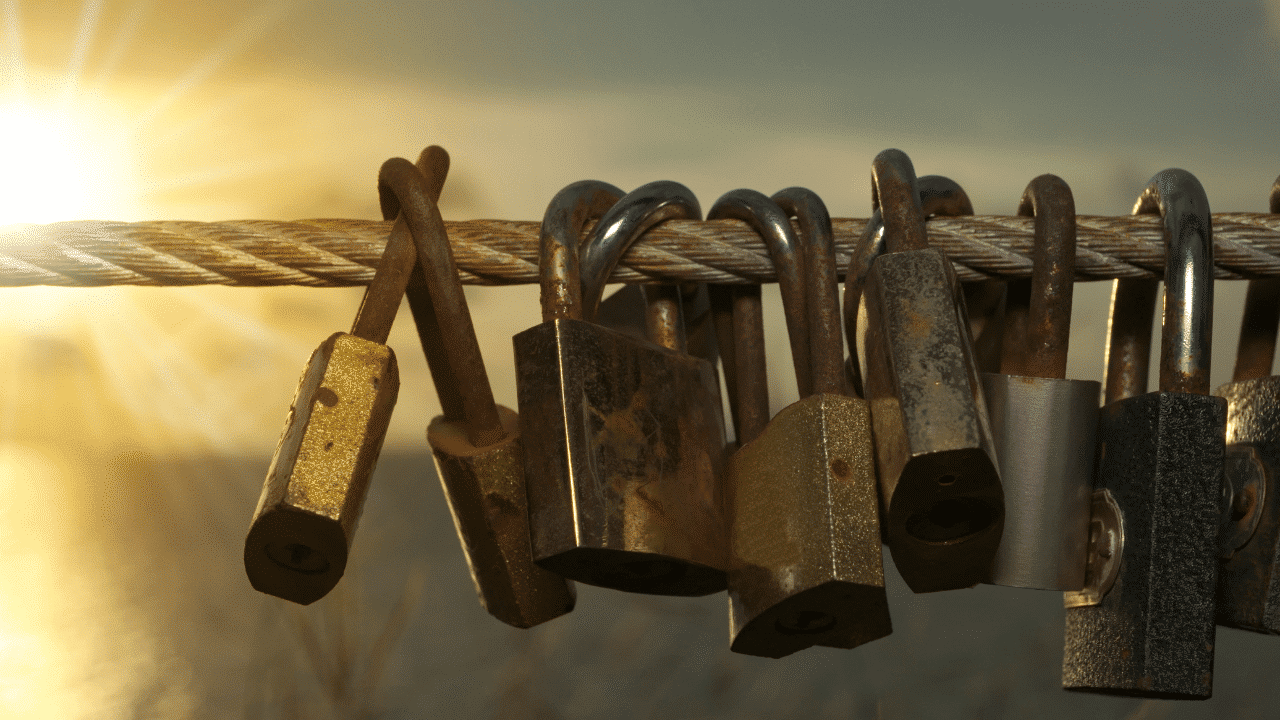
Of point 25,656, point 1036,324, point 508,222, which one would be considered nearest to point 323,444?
point 508,222

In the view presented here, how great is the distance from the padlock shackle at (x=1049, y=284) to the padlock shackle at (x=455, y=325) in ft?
1.00

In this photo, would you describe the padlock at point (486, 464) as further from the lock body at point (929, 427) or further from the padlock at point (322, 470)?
the lock body at point (929, 427)

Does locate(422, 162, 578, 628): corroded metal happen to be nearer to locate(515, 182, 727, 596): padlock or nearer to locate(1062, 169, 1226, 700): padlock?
locate(515, 182, 727, 596): padlock

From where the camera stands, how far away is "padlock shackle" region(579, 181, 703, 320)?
506mm

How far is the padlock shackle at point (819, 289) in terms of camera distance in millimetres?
465

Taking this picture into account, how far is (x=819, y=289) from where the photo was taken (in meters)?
0.49

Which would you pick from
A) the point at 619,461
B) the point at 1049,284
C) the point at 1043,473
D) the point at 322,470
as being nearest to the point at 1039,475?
the point at 1043,473

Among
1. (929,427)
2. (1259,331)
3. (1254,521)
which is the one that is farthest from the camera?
(1259,331)

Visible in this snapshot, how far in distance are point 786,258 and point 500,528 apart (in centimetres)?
22

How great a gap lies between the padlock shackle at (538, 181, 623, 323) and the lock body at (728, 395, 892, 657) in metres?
0.13

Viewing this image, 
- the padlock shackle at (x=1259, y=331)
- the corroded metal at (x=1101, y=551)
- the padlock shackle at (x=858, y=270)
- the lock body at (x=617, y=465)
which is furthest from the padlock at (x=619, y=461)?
the padlock shackle at (x=1259, y=331)

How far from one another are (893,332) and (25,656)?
1.12m

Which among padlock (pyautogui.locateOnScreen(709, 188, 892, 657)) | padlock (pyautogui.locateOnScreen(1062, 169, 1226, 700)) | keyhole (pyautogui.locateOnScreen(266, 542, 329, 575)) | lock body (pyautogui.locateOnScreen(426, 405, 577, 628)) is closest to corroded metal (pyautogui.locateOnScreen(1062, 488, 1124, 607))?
padlock (pyautogui.locateOnScreen(1062, 169, 1226, 700))

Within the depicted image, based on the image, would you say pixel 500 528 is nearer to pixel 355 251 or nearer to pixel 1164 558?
pixel 355 251
